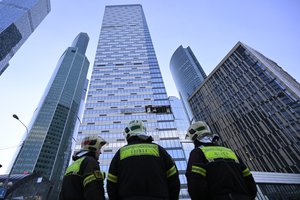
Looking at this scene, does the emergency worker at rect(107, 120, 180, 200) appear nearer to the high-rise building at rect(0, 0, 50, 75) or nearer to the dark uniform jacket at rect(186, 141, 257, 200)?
the dark uniform jacket at rect(186, 141, 257, 200)

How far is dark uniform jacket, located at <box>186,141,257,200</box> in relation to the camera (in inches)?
86.9

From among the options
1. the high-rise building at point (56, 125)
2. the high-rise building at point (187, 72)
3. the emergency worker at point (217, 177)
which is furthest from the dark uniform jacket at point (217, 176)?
the high-rise building at point (56, 125)

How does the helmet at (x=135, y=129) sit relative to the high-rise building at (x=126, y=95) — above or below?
below

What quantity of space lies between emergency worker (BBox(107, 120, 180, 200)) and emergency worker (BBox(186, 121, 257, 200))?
319 mm

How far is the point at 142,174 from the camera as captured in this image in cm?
210

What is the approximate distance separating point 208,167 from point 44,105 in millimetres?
148987

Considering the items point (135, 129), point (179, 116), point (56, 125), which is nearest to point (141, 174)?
point (135, 129)

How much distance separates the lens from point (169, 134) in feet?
154

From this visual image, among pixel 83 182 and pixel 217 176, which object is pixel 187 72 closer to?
pixel 217 176

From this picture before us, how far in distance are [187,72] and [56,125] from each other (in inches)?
4262

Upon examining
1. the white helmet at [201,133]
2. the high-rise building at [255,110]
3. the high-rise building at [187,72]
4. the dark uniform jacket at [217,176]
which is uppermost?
the high-rise building at [187,72]

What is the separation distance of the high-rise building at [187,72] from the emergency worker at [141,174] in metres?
97.5

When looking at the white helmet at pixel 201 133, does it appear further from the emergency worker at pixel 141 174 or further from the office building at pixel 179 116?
the office building at pixel 179 116

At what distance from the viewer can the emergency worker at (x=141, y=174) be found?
1995mm
